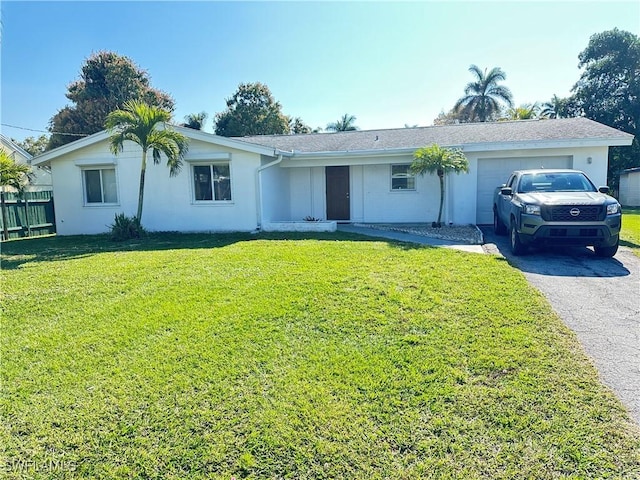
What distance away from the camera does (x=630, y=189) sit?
22828mm

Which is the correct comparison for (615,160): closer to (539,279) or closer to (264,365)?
(539,279)

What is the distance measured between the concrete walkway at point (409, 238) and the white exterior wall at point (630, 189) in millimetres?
18990

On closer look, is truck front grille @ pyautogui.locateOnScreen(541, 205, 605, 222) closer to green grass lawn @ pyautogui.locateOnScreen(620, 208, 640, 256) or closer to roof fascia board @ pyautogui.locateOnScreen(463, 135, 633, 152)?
green grass lawn @ pyautogui.locateOnScreen(620, 208, 640, 256)

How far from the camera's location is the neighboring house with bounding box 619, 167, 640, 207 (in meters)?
22.1

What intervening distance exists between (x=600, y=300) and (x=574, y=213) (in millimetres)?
2600

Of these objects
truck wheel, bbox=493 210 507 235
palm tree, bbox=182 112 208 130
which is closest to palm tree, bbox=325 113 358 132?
palm tree, bbox=182 112 208 130

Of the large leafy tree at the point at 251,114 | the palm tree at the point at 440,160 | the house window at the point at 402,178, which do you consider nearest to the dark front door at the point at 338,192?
the house window at the point at 402,178

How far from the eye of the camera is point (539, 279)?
6.20m

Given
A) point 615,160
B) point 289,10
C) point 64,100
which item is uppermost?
point 64,100

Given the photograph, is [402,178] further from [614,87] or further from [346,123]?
[346,123]

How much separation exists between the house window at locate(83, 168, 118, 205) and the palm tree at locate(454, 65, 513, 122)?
95.3 feet

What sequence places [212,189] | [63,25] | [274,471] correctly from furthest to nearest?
A: [212,189], [63,25], [274,471]

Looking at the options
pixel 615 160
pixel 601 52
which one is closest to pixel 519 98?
pixel 601 52

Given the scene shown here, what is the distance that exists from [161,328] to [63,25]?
12162 millimetres
